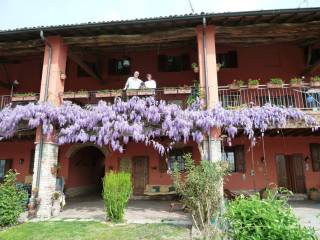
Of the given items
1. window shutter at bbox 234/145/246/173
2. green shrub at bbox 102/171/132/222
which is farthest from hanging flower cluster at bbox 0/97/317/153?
window shutter at bbox 234/145/246/173

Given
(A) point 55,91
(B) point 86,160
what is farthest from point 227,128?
(B) point 86,160

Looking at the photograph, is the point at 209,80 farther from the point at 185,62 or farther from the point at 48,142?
the point at 48,142


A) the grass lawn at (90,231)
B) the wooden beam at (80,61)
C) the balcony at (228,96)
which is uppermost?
the wooden beam at (80,61)

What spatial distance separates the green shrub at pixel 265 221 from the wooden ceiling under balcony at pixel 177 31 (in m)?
6.66

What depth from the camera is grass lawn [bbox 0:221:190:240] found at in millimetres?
6312

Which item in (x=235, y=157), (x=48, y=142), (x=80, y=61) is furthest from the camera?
(x=235, y=157)

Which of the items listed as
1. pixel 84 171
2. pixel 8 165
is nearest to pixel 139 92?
pixel 84 171

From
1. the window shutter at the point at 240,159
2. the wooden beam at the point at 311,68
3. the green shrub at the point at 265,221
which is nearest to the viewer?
the green shrub at the point at 265,221

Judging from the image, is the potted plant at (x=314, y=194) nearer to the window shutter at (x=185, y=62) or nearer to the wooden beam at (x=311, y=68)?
the wooden beam at (x=311, y=68)

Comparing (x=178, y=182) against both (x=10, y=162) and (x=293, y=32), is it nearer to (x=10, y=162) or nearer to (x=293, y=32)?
(x=293, y=32)

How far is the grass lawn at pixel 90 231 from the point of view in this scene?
249 inches

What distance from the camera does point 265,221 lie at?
2.94 meters

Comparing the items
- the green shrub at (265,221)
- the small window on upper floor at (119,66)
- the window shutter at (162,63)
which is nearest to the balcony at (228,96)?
the window shutter at (162,63)

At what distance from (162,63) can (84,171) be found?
749cm
